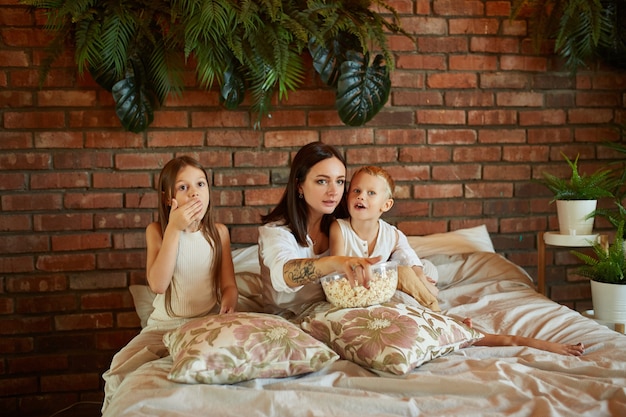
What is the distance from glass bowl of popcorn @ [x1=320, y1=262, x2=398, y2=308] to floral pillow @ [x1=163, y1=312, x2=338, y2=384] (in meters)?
0.20

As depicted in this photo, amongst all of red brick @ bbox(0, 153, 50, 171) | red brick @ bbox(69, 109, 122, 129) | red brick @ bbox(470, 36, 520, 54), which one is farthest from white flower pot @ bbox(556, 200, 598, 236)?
red brick @ bbox(0, 153, 50, 171)

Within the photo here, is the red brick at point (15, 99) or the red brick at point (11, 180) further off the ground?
the red brick at point (15, 99)

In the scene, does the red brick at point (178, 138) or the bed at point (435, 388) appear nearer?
the bed at point (435, 388)

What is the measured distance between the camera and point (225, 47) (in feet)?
7.38

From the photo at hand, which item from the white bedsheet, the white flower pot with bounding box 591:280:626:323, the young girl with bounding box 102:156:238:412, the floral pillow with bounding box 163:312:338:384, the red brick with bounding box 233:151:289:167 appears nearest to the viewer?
the white bedsheet

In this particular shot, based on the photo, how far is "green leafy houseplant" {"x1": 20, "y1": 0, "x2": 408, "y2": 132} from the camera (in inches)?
84.0

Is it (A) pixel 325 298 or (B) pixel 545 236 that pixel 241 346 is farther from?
(B) pixel 545 236

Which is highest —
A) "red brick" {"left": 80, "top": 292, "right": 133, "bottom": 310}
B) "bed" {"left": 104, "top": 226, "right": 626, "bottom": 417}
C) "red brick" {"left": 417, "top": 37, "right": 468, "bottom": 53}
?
"red brick" {"left": 417, "top": 37, "right": 468, "bottom": 53}

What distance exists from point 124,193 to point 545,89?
6.62ft

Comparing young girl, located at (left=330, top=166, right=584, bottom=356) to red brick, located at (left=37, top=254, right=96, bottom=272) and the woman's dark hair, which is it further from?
red brick, located at (left=37, top=254, right=96, bottom=272)

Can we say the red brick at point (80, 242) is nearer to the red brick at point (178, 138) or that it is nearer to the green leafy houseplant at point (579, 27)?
the red brick at point (178, 138)

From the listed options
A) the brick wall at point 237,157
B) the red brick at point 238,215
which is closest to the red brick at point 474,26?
the brick wall at point 237,157

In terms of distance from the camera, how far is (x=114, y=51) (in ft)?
7.11

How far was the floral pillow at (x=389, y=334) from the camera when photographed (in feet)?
4.63
